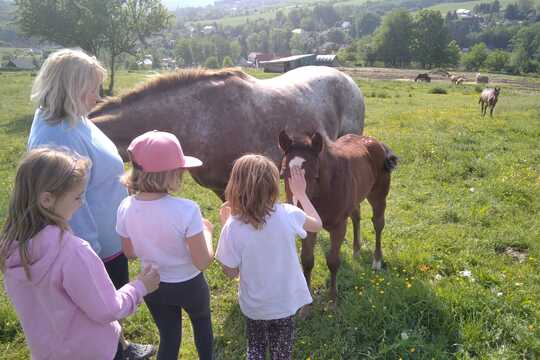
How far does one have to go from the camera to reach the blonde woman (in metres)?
2.34

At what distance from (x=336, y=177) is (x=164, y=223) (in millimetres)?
1793

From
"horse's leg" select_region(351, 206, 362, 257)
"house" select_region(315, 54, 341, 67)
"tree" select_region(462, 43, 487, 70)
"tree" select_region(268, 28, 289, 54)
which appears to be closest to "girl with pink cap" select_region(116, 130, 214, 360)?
"horse's leg" select_region(351, 206, 362, 257)

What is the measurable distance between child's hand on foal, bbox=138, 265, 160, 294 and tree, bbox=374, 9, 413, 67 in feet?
259

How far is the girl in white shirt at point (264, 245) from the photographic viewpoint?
2193 millimetres

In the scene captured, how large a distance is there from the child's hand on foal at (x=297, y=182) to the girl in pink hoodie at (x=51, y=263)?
1286 mm

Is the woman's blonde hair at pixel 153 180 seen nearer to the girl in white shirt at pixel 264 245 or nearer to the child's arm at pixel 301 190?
the girl in white shirt at pixel 264 245

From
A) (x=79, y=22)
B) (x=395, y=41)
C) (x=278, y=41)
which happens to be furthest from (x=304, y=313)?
(x=278, y=41)

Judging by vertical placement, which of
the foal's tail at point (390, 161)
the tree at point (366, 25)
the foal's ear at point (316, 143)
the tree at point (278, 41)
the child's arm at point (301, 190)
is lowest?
the foal's tail at point (390, 161)

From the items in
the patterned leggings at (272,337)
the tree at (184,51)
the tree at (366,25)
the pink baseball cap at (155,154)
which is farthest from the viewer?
the tree at (366,25)

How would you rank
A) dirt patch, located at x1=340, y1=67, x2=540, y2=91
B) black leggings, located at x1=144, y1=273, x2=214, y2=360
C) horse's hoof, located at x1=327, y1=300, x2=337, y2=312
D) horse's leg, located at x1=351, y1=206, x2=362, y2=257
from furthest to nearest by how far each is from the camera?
dirt patch, located at x1=340, y1=67, x2=540, y2=91 → horse's leg, located at x1=351, y1=206, x2=362, y2=257 → horse's hoof, located at x1=327, y1=300, x2=337, y2=312 → black leggings, located at x1=144, y1=273, x2=214, y2=360

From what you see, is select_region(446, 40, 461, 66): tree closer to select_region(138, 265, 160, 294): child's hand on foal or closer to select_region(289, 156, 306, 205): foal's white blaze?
select_region(289, 156, 306, 205): foal's white blaze

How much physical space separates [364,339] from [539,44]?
96.6m

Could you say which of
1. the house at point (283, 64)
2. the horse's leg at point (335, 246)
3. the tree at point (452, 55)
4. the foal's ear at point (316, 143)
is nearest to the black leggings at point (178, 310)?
the foal's ear at point (316, 143)

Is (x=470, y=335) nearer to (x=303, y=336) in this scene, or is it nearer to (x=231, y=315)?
(x=303, y=336)
